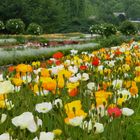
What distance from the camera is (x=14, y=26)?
41000mm

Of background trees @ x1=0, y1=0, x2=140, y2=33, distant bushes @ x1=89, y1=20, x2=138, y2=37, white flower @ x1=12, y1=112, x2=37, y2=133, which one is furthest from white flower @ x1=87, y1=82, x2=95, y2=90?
background trees @ x1=0, y1=0, x2=140, y2=33

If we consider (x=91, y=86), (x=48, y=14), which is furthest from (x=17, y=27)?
(x=91, y=86)

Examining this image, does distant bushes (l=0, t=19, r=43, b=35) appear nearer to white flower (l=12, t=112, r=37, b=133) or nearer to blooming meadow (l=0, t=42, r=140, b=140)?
blooming meadow (l=0, t=42, r=140, b=140)

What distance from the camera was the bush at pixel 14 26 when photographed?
40.4m

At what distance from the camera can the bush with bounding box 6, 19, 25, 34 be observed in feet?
133

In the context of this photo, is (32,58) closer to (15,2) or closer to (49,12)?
(15,2)

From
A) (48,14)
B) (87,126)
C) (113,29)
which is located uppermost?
(87,126)

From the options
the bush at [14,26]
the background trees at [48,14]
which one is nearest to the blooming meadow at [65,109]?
the bush at [14,26]

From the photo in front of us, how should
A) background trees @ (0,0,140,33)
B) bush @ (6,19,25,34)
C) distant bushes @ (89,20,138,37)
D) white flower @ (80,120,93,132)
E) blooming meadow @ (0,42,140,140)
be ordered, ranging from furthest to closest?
background trees @ (0,0,140,33) → bush @ (6,19,25,34) → distant bushes @ (89,20,138,37) → white flower @ (80,120,93,132) → blooming meadow @ (0,42,140,140)

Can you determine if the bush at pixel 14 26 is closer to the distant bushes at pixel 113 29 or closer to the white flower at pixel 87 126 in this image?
the distant bushes at pixel 113 29

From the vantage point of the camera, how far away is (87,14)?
88.6m

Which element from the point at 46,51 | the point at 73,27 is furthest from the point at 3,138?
the point at 73,27

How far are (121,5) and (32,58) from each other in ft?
323

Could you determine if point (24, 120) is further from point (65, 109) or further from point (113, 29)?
point (113, 29)
